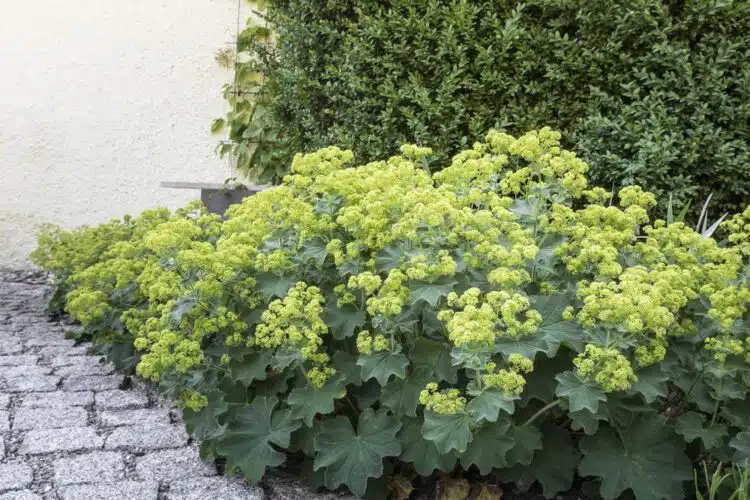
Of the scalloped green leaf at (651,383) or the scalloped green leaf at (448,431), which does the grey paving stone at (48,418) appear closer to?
the scalloped green leaf at (448,431)

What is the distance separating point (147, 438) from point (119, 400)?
476mm

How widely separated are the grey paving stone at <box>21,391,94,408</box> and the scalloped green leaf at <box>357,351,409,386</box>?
1.49 meters

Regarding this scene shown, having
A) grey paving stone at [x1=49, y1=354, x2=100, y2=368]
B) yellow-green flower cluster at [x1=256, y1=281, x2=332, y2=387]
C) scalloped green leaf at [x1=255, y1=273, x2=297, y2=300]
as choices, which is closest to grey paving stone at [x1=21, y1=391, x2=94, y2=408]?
grey paving stone at [x1=49, y1=354, x2=100, y2=368]

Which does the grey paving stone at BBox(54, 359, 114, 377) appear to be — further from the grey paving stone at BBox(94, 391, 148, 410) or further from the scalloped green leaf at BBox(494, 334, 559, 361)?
the scalloped green leaf at BBox(494, 334, 559, 361)

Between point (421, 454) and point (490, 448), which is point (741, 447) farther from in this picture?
point (421, 454)

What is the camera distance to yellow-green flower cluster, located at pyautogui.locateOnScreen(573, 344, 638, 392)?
5.78 ft

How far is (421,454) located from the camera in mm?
2055

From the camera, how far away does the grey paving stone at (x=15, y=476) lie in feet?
7.38

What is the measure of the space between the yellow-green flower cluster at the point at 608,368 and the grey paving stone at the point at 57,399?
80.1 inches

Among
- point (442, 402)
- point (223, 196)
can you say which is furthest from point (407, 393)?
point (223, 196)

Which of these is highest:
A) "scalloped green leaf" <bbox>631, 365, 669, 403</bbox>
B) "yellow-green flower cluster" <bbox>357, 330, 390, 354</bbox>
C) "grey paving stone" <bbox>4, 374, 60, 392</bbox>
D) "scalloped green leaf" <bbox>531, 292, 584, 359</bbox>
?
"scalloped green leaf" <bbox>531, 292, 584, 359</bbox>

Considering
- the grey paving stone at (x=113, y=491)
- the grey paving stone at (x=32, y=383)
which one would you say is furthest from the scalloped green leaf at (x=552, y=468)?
the grey paving stone at (x=32, y=383)

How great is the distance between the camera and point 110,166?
636cm

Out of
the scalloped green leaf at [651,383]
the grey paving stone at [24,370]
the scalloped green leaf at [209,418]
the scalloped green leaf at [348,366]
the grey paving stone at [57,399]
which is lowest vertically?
the grey paving stone at [24,370]
